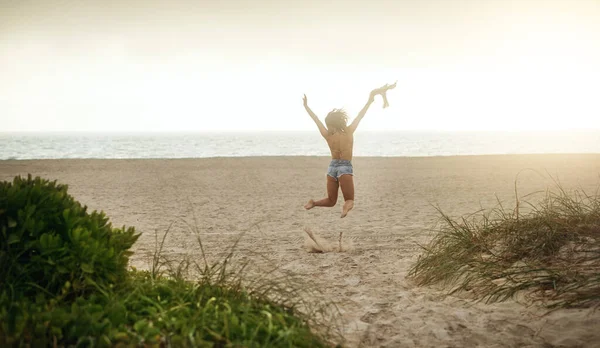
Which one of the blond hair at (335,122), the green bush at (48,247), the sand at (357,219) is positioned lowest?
the sand at (357,219)

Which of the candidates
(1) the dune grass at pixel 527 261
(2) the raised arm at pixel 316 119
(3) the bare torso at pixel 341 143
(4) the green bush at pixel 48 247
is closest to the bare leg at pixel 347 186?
(3) the bare torso at pixel 341 143

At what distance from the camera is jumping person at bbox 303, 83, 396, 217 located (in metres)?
7.72

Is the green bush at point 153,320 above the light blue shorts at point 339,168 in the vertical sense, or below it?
below

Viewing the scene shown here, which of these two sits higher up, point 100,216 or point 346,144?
point 346,144

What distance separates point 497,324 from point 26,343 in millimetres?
3854

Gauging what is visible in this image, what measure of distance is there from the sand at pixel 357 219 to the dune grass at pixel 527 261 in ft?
0.75

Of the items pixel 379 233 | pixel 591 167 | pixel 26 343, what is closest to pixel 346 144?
pixel 379 233

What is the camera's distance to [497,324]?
15.5 ft

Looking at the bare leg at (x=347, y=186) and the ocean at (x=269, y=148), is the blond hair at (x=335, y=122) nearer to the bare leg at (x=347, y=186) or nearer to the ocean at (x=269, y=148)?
the bare leg at (x=347, y=186)

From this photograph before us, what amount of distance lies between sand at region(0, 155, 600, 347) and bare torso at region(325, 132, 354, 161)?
5.15ft

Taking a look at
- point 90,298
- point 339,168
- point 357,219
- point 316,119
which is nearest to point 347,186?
point 339,168

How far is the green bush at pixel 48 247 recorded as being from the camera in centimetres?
369

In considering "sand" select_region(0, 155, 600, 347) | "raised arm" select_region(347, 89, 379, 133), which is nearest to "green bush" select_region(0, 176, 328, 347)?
"sand" select_region(0, 155, 600, 347)

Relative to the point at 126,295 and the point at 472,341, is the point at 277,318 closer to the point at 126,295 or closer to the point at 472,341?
the point at 126,295
